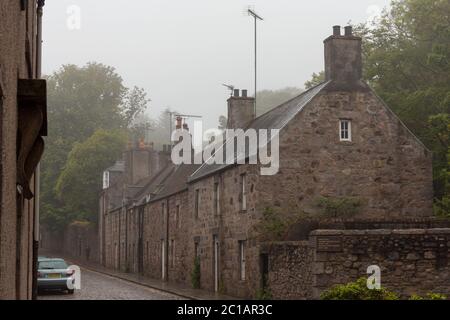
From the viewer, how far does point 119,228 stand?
178 feet

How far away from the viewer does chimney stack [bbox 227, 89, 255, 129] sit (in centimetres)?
→ 3569

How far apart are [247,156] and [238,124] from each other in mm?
8399

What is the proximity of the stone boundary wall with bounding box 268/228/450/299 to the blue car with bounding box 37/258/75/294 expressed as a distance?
1183cm

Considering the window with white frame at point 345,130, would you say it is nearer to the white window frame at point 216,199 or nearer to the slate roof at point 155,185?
the white window frame at point 216,199

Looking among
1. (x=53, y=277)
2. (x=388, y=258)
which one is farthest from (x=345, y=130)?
(x=53, y=277)

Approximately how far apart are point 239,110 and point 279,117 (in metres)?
6.86

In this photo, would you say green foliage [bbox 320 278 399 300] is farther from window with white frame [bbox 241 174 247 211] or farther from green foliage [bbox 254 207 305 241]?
window with white frame [bbox 241 174 247 211]

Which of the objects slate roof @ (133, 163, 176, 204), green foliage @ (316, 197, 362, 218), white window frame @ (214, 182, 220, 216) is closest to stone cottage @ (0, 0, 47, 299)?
green foliage @ (316, 197, 362, 218)

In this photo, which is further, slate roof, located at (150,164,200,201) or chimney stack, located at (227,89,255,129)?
slate roof, located at (150,164,200,201)

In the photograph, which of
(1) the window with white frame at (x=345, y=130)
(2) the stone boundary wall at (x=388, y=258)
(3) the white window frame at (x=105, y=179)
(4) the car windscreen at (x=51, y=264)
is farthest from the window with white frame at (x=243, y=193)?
(3) the white window frame at (x=105, y=179)

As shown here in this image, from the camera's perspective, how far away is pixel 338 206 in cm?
2656

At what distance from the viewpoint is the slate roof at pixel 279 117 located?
89.0 ft

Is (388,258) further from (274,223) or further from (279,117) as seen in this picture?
(279,117)
